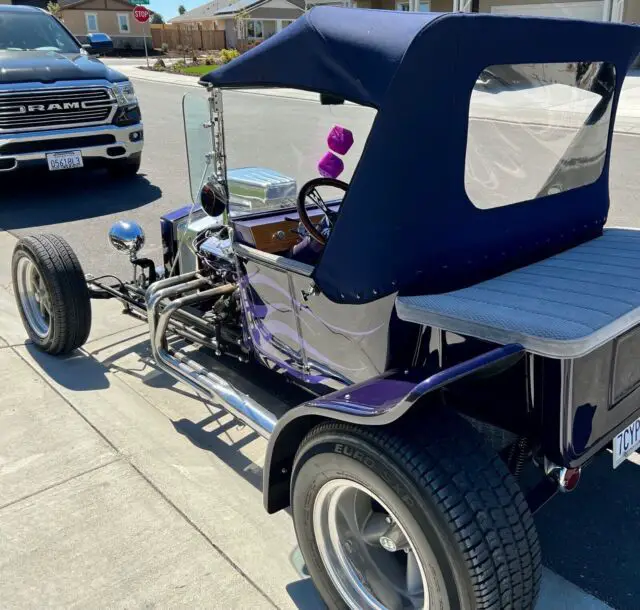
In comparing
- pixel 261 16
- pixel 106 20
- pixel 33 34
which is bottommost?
pixel 33 34

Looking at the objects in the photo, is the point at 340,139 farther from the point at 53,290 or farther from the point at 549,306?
the point at 53,290

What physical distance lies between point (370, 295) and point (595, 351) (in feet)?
2.27

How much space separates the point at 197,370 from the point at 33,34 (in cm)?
752

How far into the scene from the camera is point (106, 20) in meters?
53.6

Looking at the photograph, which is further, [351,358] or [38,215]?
[38,215]

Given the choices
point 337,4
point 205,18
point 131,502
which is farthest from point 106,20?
point 131,502

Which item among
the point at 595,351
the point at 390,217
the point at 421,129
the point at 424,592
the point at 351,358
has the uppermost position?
the point at 421,129

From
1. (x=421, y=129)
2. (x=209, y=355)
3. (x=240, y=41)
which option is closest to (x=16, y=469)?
(x=209, y=355)

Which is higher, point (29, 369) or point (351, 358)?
point (351, 358)

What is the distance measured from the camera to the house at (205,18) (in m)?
50.9

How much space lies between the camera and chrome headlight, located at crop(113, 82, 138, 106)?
8.21m

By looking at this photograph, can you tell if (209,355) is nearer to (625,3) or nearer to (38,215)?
(38,215)

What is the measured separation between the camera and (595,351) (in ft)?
6.42

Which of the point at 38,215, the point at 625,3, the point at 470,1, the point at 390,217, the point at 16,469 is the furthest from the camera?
the point at 470,1
